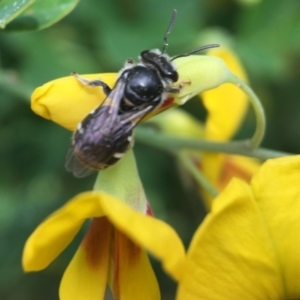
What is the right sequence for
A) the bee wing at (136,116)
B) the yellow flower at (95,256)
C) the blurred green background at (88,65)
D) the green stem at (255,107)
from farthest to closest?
1. the blurred green background at (88,65)
2. the green stem at (255,107)
3. the bee wing at (136,116)
4. the yellow flower at (95,256)

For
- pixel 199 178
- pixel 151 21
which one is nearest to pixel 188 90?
pixel 199 178

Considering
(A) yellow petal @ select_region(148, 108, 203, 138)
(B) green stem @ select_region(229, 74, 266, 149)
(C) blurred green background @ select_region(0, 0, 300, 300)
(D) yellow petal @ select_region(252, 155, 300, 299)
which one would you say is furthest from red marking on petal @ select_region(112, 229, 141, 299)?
(C) blurred green background @ select_region(0, 0, 300, 300)

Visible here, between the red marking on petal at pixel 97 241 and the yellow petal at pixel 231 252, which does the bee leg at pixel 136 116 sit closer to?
the red marking on petal at pixel 97 241

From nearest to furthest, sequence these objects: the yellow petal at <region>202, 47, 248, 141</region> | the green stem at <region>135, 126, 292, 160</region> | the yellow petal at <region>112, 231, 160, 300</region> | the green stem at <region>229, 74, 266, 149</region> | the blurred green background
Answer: the yellow petal at <region>112, 231, 160, 300</region> → the green stem at <region>229, 74, 266, 149</region> → the green stem at <region>135, 126, 292, 160</region> → the yellow petal at <region>202, 47, 248, 141</region> → the blurred green background

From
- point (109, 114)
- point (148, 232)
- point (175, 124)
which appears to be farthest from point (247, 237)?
point (175, 124)

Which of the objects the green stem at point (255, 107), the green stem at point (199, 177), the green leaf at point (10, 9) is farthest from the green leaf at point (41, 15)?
the green stem at point (199, 177)

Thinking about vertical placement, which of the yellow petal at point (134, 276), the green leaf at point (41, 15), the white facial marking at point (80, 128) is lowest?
the yellow petal at point (134, 276)

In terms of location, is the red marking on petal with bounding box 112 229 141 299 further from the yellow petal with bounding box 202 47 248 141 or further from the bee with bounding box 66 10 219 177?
the yellow petal with bounding box 202 47 248 141
